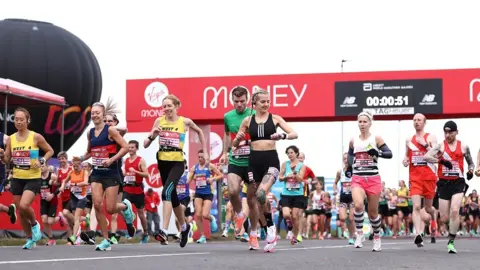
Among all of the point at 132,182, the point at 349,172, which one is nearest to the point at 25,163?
the point at 349,172

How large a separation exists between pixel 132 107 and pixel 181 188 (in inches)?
480

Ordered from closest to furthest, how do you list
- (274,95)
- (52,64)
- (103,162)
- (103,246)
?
(103,246), (103,162), (274,95), (52,64)

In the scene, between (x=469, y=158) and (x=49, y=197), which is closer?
(x=469, y=158)

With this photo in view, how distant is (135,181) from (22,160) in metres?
6.02

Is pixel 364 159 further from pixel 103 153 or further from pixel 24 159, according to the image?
pixel 24 159

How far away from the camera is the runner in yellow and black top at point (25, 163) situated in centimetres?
1414

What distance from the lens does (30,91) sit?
28.4 m

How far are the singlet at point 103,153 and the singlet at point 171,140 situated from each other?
75cm

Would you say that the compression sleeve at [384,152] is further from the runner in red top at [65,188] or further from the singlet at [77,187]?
the runner in red top at [65,188]

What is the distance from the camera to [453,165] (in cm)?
1474

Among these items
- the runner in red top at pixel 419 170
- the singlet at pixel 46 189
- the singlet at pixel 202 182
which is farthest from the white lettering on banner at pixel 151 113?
the runner in red top at pixel 419 170

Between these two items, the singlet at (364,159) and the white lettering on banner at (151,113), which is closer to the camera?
the singlet at (364,159)

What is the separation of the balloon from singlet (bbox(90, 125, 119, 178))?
3152cm

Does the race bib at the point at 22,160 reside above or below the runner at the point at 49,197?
above
